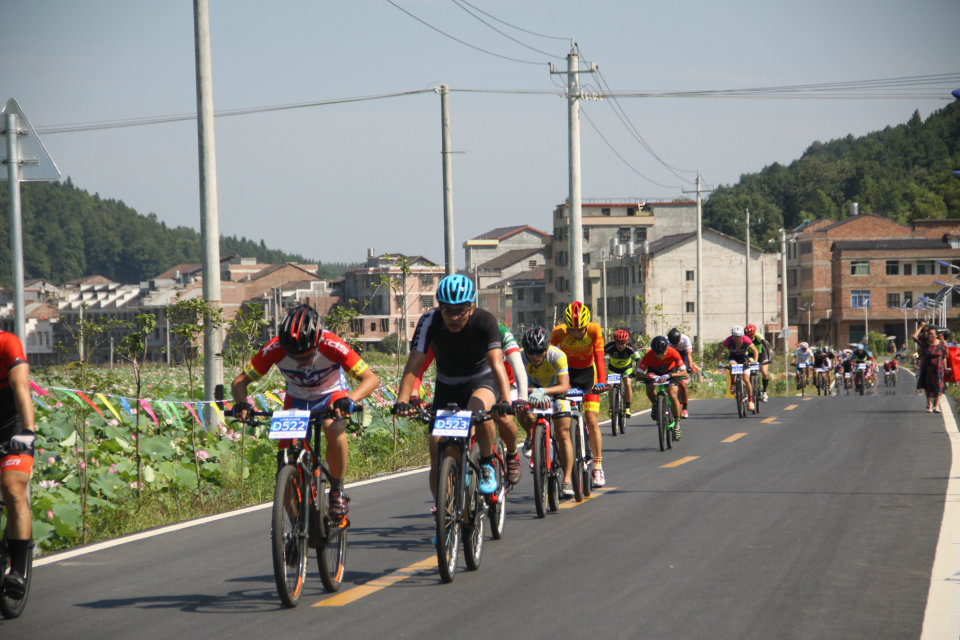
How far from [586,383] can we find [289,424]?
234 inches

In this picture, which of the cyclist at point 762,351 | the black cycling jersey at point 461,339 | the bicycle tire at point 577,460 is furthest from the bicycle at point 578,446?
the cyclist at point 762,351

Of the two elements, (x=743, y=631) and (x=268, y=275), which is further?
(x=268, y=275)

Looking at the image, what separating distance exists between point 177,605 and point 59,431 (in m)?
6.16

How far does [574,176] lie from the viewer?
25781 millimetres

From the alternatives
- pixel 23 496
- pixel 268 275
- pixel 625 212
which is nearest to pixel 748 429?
pixel 23 496

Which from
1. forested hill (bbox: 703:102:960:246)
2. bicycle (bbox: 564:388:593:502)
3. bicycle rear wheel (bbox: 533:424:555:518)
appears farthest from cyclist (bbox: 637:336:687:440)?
forested hill (bbox: 703:102:960:246)

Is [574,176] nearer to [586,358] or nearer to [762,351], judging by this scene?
[762,351]

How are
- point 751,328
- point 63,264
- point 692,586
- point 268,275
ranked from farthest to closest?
point 63,264 → point 268,275 → point 751,328 → point 692,586

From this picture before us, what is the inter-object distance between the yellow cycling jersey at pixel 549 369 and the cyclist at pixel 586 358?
0.75 metres

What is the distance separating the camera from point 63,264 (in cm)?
19325

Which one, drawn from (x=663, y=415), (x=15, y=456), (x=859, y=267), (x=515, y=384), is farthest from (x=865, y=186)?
(x=15, y=456)

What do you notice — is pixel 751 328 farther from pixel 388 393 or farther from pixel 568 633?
pixel 568 633

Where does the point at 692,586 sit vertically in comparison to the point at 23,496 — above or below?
below

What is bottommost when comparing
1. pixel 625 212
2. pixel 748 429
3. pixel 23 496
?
pixel 748 429
